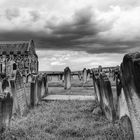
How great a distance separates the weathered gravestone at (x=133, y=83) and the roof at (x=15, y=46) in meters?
48.8

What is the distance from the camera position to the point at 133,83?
11.2 ft

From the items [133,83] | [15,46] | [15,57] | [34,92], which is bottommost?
[34,92]

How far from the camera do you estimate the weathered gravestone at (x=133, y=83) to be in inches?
128

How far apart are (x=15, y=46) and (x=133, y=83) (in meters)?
51.6

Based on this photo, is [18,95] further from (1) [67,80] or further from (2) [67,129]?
(1) [67,80]

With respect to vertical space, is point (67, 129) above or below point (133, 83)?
below

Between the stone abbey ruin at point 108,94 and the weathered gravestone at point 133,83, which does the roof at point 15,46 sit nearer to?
the stone abbey ruin at point 108,94

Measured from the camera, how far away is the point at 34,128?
17.6 feet

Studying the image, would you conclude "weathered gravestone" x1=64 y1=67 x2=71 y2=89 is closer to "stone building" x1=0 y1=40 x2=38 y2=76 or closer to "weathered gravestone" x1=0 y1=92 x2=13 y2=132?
"weathered gravestone" x1=0 y1=92 x2=13 y2=132

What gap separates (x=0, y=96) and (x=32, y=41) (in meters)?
51.9

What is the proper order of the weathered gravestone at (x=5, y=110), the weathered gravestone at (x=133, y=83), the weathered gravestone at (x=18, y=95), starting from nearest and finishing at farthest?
the weathered gravestone at (x=133, y=83)
the weathered gravestone at (x=5, y=110)
the weathered gravestone at (x=18, y=95)

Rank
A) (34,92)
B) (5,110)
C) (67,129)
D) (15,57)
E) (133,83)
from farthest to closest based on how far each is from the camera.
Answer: (15,57) → (34,92) → (67,129) → (5,110) → (133,83)

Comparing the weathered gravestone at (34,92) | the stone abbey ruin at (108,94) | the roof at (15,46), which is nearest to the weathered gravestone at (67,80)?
the stone abbey ruin at (108,94)

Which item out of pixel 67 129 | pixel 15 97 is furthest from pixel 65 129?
pixel 15 97
